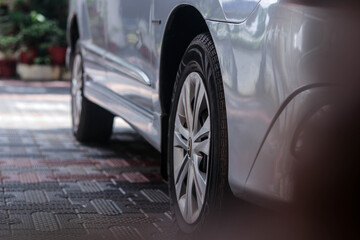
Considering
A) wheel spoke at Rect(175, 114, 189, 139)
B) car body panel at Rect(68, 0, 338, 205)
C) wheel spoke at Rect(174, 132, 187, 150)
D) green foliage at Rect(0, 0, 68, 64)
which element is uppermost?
car body panel at Rect(68, 0, 338, 205)

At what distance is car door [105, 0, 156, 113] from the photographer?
136 inches

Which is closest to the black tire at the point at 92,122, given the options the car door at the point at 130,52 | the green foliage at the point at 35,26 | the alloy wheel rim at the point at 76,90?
the alloy wheel rim at the point at 76,90

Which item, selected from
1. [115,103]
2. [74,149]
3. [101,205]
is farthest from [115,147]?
[101,205]

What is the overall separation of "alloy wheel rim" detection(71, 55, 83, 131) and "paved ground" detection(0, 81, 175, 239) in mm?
207

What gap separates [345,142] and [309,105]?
149mm

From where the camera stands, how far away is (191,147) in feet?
9.19

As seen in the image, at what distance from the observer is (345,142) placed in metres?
2.06

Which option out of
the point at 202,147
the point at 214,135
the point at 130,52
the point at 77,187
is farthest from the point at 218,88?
the point at 77,187

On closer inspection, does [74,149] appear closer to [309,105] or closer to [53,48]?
[309,105]

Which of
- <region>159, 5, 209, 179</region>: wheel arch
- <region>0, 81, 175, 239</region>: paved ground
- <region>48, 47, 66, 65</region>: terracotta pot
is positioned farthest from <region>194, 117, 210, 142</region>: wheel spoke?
<region>48, 47, 66, 65</region>: terracotta pot

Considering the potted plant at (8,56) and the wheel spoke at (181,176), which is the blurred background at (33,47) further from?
the wheel spoke at (181,176)

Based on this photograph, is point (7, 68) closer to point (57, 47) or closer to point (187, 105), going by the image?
point (57, 47)

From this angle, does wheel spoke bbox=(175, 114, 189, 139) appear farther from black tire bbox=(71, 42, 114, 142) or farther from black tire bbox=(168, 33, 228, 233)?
black tire bbox=(71, 42, 114, 142)

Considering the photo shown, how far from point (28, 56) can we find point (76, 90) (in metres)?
9.45
